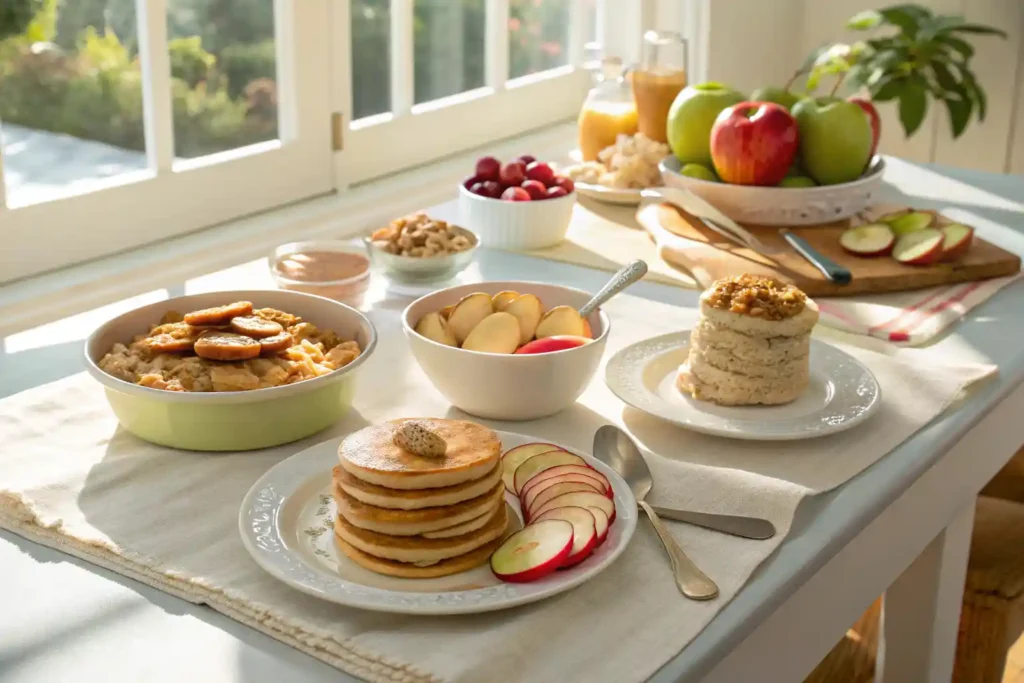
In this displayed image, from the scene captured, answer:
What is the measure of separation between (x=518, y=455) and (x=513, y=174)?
69 cm

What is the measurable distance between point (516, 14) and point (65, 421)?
1519mm

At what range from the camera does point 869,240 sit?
149 centimetres

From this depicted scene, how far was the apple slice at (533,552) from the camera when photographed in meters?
0.76

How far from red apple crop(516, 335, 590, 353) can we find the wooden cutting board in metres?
0.42

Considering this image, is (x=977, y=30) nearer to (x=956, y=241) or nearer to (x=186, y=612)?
(x=956, y=241)

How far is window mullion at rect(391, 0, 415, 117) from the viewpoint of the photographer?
1.99 metres

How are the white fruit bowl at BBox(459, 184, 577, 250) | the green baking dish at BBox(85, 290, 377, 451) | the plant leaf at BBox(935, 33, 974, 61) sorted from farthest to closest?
the plant leaf at BBox(935, 33, 974, 61), the white fruit bowl at BBox(459, 184, 577, 250), the green baking dish at BBox(85, 290, 377, 451)

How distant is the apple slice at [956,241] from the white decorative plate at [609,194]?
0.43m

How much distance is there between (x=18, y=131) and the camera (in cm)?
149

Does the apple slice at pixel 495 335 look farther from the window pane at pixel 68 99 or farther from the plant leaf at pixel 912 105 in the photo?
the plant leaf at pixel 912 105

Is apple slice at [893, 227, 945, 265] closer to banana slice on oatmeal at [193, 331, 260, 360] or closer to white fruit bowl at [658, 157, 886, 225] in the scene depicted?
white fruit bowl at [658, 157, 886, 225]

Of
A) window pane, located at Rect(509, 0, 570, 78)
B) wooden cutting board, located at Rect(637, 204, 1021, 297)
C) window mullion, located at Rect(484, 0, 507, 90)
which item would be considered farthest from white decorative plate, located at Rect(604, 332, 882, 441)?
window pane, located at Rect(509, 0, 570, 78)

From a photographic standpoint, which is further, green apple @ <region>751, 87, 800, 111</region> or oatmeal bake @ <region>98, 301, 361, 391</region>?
green apple @ <region>751, 87, 800, 111</region>

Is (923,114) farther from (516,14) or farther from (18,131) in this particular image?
(18,131)
